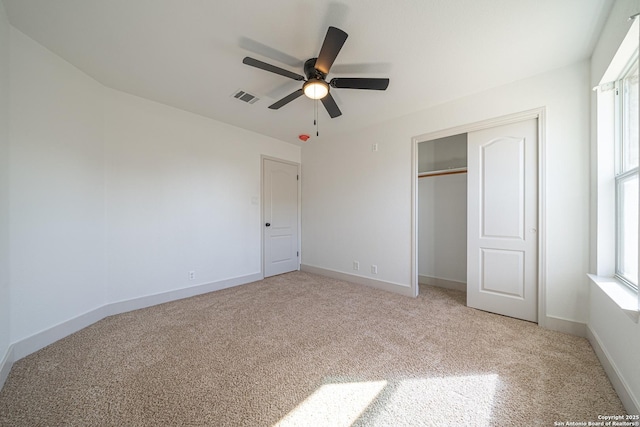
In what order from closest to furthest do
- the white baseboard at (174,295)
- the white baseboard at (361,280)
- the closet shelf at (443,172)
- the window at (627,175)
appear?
the window at (627,175)
the white baseboard at (174,295)
the white baseboard at (361,280)
the closet shelf at (443,172)

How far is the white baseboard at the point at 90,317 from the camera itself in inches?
70.5

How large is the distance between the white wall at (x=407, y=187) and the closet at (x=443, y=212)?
0.81 m

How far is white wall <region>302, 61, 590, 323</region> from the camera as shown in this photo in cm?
215

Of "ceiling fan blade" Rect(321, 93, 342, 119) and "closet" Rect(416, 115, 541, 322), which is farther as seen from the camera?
"closet" Rect(416, 115, 541, 322)

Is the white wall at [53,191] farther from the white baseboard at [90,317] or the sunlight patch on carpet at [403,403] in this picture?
the sunlight patch on carpet at [403,403]

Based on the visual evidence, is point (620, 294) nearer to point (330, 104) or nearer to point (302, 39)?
point (330, 104)

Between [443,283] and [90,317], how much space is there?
14.8ft

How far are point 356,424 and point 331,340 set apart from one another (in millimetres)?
846

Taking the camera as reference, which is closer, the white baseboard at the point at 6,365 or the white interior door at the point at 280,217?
the white baseboard at the point at 6,365

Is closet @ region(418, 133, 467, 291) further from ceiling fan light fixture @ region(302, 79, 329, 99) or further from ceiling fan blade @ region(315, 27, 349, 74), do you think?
ceiling fan blade @ region(315, 27, 349, 74)

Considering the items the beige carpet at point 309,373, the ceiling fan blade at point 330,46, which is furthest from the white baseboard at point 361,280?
the ceiling fan blade at point 330,46

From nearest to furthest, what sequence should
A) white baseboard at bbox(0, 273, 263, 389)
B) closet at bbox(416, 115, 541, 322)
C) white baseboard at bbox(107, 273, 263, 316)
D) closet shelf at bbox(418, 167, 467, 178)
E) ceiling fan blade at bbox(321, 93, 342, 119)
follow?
white baseboard at bbox(0, 273, 263, 389), ceiling fan blade at bbox(321, 93, 342, 119), closet at bbox(416, 115, 541, 322), white baseboard at bbox(107, 273, 263, 316), closet shelf at bbox(418, 167, 467, 178)

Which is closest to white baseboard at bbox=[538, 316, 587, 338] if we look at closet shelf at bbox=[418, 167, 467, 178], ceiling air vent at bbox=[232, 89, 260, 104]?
closet shelf at bbox=[418, 167, 467, 178]

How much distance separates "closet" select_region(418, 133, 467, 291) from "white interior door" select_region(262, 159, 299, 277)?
234 centimetres
